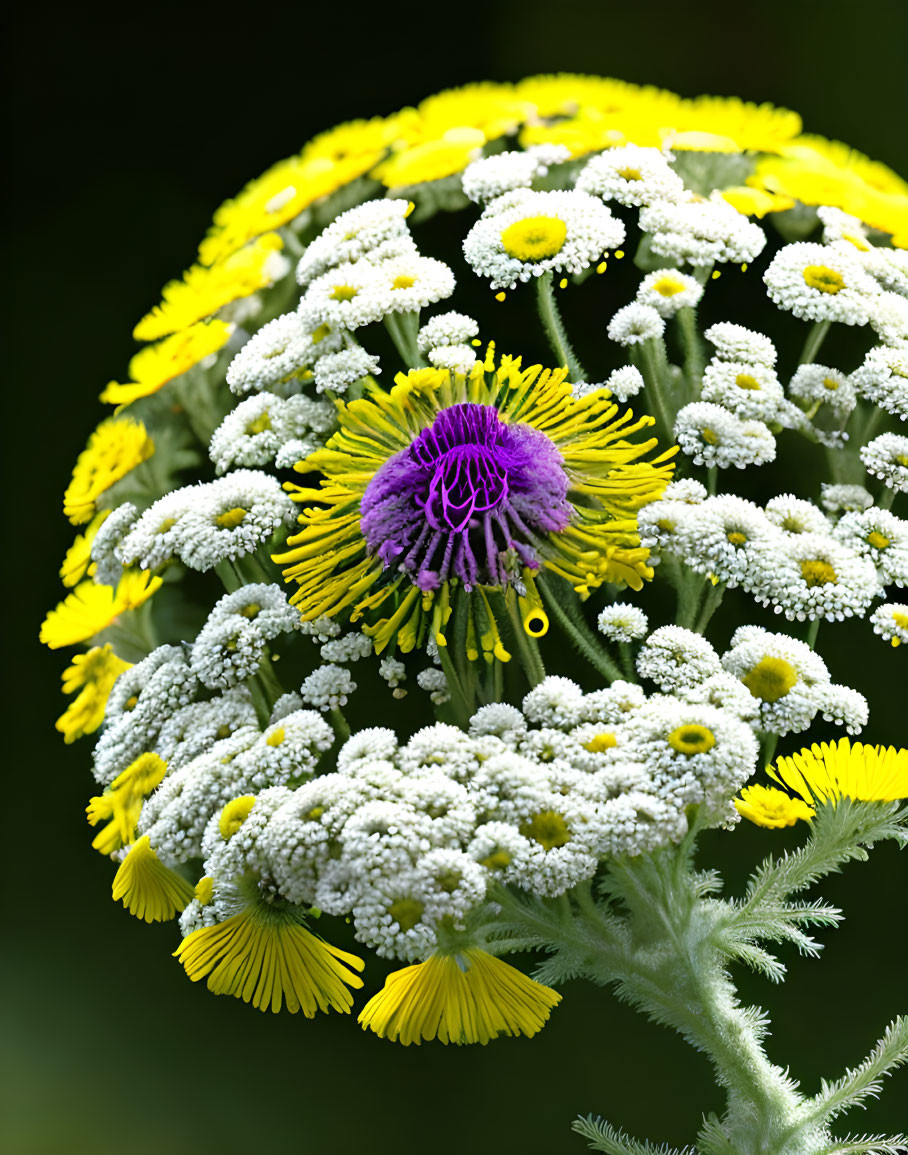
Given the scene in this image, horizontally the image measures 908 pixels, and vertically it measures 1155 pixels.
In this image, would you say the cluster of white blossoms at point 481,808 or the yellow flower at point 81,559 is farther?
the yellow flower at point 81,559

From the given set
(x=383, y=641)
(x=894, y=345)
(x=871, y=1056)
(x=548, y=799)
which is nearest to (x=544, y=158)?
(x=894, y=345)

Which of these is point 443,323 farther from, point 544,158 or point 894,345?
point 894,345

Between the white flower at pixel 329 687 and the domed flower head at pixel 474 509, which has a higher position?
the domed flower head at pixel 474 509

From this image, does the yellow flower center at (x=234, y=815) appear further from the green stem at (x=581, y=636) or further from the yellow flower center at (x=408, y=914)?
the green stem at (x=581, y=636)

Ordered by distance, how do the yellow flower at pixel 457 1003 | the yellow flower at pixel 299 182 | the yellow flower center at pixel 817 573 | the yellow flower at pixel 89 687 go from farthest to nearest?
the yellow flower at pixel 299 182, the yellow flower at pixel 89 687, the yellow flower center at pixel 817 573, the yellow flower at pixel 457 1003

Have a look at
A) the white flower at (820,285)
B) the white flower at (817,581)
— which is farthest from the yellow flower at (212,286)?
the white flower at (817,581)

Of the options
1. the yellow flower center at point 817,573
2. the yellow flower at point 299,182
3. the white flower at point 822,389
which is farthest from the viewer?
the yellow flower at point 299,182

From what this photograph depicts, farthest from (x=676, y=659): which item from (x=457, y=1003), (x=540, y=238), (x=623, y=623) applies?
(x=540, y=238)
